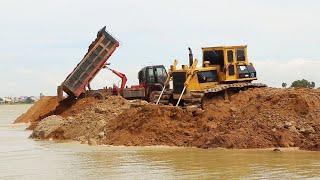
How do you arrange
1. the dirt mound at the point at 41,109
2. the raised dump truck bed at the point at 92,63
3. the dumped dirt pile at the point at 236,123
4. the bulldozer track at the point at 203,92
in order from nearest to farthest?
the dumped dirt pile at the point at 236,123 → the bulldozer track at the point at 203,92 → the raised dump truck bed at the point at 92,63 → the dirt mound at the point at 41,109

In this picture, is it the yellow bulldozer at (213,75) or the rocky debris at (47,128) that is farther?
the rocky debris at (47,128)

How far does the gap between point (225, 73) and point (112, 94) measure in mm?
12631

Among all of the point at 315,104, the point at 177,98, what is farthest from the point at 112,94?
the point at 315,104

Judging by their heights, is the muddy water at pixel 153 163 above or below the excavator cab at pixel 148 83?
below

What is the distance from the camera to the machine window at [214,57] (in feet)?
74.3

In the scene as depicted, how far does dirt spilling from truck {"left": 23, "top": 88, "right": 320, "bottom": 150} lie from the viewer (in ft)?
59.8

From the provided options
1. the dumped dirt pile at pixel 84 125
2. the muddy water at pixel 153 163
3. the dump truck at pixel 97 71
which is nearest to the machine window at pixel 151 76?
the dump truck at pixel 97 71

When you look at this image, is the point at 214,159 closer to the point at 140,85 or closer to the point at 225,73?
the point at 225,73

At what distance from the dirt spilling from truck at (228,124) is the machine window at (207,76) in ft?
3.37

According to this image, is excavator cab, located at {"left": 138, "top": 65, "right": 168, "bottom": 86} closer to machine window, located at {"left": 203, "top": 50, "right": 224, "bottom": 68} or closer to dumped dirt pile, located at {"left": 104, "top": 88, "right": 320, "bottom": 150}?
machine window, located at {"left": 203, "top": 50, "right": 224, "bottom": 68}

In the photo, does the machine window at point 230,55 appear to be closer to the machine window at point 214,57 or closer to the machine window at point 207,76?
the machine window at point 214,57

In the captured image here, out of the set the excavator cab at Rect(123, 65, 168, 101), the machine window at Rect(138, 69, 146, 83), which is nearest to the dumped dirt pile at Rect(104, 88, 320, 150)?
the excavator cab at Rect(123, 65, 168, 101)

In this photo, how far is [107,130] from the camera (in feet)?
72.1

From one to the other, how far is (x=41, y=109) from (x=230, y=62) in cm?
1813
